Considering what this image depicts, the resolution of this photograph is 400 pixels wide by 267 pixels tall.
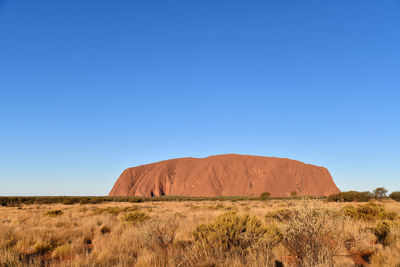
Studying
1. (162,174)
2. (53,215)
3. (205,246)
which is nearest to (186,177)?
(162,174)

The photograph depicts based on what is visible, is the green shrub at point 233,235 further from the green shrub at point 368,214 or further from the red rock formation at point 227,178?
the red rock formation at point 227,178

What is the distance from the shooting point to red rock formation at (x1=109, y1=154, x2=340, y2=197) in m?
82.4

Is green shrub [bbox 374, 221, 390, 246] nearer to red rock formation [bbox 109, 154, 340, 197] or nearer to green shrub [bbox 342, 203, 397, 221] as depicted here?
green shrub [bbox 342, 203, 397, 221]

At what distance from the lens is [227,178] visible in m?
88.8

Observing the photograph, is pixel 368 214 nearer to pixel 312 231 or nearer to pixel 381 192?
pixel 312 231

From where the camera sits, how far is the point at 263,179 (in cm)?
8269

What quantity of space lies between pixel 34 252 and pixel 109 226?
418 centimetres

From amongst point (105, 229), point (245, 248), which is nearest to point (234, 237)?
point (245, 248)

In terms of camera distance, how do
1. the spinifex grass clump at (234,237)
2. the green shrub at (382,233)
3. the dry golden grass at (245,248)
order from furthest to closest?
1. the green shrub at (382,233)
2. the spinifex grass clump at (234,237)
3. the dry golden grass at (245,248)

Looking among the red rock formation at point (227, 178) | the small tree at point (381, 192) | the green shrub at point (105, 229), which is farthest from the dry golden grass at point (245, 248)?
the red rock formation at point (227, 178)

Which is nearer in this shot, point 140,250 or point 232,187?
point 140,250

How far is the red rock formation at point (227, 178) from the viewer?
8244 centimetres

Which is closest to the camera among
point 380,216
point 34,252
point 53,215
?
point 34,252

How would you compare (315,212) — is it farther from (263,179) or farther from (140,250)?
(263,179)
